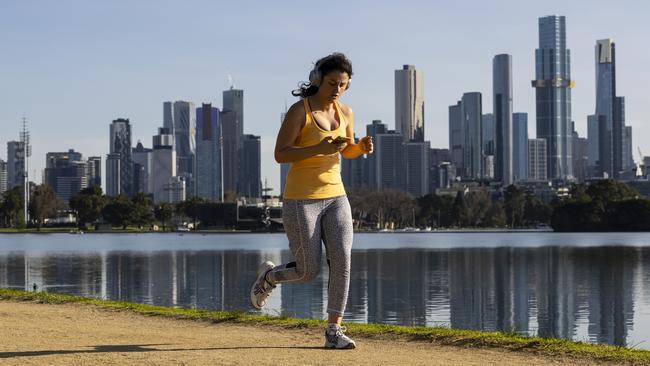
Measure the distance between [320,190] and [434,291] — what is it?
2739 cm

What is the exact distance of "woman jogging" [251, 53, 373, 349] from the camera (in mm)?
9719

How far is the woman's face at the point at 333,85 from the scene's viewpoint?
32.1ft

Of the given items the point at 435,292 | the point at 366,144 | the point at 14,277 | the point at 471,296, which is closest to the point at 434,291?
the point at 435,292

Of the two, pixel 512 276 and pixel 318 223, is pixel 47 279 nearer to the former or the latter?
pixel 512 276

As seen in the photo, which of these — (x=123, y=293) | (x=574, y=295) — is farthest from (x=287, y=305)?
(x=574, y=295)

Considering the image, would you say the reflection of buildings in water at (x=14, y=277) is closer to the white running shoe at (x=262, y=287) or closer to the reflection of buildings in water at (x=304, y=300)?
the reflection of buildings in water at (x=304, y=300)

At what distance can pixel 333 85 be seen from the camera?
32.2 ft

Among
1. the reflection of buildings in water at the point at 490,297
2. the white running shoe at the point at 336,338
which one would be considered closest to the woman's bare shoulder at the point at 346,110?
the white running shoe at the point at 336,338

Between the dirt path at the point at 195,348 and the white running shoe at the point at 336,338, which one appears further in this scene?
the white running shoe at the point at 336,338

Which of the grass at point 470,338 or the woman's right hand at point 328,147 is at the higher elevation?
the woman's right hand at point 328,147

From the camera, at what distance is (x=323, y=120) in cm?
988

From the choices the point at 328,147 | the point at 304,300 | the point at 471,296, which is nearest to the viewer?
the point at 328,147

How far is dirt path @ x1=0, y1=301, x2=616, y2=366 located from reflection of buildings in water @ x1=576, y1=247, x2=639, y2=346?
1216 cm

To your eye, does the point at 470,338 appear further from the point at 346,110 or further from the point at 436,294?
the point at 436,294
